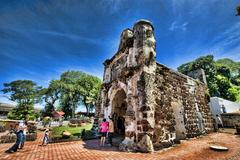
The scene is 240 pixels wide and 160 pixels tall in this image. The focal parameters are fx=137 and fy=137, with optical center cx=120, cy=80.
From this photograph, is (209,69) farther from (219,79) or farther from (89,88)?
(89,88)

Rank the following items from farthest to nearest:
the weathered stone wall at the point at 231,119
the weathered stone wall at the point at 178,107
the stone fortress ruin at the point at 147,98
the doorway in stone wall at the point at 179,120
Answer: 1. the weathered stone wall at the point at 231,119
2. the doorway in stone wall at the point at 179,120
3. the weathered stone wall at the point at 178,107
4. the stone fortress ruin at the point at 147,98

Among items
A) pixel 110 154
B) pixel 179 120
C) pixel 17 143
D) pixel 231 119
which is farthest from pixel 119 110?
pixel 231 119

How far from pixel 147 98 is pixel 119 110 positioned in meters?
4.34

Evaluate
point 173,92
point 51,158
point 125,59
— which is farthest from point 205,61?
point 51,158

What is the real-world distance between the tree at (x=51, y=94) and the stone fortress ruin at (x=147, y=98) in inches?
1205

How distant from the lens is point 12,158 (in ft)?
17.2

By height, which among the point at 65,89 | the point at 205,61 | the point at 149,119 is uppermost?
the point at 205,61

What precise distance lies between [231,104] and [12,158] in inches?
1115

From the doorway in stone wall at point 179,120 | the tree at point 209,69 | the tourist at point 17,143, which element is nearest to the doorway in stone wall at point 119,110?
the doorway in stone wall at point 179,120

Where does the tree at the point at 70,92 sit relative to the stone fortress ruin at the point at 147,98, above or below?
above

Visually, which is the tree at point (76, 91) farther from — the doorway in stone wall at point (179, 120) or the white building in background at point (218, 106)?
the doorway in stone wall at point (179, 120)

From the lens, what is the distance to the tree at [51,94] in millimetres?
38303

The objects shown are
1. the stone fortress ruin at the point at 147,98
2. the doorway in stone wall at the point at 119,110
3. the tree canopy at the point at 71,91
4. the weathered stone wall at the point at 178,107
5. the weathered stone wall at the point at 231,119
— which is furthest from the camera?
the tree canopy at the point at 71,91

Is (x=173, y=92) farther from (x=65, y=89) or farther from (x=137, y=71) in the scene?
(x=65, y=89)
